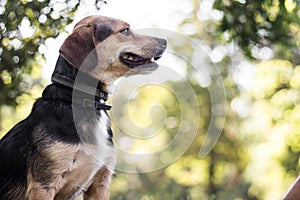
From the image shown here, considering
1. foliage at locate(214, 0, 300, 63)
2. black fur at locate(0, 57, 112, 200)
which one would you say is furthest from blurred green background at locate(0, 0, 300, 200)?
black fur at locate(0, 57, 112, 200)

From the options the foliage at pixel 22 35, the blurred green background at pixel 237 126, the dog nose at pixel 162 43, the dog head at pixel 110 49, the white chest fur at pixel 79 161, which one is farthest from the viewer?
the blurred green background at pixel 237 126

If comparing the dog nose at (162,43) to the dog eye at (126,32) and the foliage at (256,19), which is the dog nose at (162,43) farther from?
the foliage at (256,19)

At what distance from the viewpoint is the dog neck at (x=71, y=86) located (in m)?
2.69

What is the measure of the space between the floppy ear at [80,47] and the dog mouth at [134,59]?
0.49 ft

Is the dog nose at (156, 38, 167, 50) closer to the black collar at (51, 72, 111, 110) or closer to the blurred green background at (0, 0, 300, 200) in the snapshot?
the black collar at (51, 72, 111, 110)

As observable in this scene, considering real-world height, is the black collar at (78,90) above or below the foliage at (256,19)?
above

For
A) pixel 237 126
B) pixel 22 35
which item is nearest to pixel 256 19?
pixel 22 35

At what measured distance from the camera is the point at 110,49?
2764 mm

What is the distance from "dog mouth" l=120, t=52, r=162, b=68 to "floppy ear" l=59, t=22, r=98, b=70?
0.49 ft

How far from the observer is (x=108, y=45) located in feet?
9.06

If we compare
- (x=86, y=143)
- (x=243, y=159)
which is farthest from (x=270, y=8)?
(x=243, y=159)

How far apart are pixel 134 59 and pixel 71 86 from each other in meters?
0.36

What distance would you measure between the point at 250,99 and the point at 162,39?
751 cm

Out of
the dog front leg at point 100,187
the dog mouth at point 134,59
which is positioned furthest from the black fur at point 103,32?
the dog front leg at point 100,187
